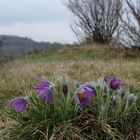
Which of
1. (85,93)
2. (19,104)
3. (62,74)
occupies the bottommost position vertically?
(62,74)

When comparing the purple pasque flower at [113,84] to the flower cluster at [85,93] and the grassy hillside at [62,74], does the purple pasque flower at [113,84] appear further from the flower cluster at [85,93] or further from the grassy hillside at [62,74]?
the grassy hillside at [62,74]

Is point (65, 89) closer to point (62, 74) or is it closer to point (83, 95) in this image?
point (83, 95)

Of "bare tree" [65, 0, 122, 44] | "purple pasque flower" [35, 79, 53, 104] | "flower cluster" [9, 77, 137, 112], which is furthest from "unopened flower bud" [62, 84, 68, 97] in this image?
"bare tree" [65, 0, 122, 44]

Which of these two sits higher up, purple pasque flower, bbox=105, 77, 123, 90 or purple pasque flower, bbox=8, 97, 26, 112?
purple pasque flower, bbox=105, 77, 123, 90

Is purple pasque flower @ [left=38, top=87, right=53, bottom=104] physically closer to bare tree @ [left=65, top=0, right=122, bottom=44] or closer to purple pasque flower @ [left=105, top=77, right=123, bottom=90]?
purple pasque flower @ [left=105, top=77, right=123, bottom=90]

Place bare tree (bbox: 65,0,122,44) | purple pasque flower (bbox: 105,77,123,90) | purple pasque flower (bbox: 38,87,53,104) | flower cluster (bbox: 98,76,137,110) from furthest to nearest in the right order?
1. bare tree (bbox: 65,0,122,44)
2. purple pasque flower (bbox: 105,77,123,90)
3. flower cluster (bbox: 98,76,137,110)
4. purple pasque flower (bbox: 38,87,53,104)

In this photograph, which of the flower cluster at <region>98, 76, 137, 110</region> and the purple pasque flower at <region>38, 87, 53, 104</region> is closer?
the purple pasque flower at <region>38, 87, 53, 104</region>

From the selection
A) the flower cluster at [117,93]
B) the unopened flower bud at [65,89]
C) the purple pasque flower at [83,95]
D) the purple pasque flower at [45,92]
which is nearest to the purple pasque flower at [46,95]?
the purple pasque flower at [45,92]

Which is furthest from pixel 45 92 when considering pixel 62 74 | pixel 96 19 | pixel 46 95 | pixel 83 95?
pixel 96 19

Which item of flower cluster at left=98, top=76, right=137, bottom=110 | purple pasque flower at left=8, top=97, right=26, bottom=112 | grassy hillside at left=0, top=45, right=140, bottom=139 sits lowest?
grassy hillside at left=0, top=45, right=140, bottom=139

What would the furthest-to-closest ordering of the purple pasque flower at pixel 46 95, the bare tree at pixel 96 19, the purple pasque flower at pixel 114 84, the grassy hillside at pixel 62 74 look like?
the bare tree at pixel 96 19 → the grassy hillside at pixel 62 74 → the purple pasque flower at pixel 114 84 → the purple pasque flower at pixel 46 95

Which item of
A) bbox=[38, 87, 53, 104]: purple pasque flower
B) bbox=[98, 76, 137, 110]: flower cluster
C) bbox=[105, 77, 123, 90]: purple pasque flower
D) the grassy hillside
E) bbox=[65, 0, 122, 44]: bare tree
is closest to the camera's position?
bbox=[38, 87, 53, 104]: purple pasque flower
